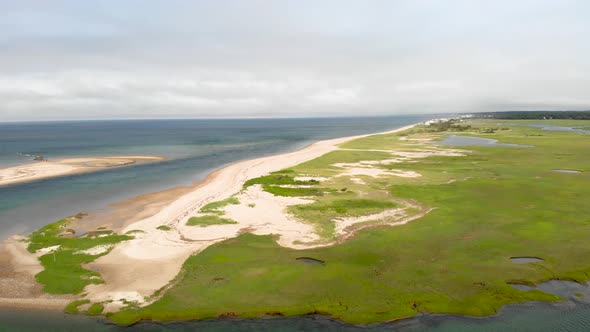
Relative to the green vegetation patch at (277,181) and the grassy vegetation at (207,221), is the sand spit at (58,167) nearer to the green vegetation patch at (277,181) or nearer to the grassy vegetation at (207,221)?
the green vegetation patch at (277,181)

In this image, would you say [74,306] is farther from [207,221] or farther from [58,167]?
[58,167]

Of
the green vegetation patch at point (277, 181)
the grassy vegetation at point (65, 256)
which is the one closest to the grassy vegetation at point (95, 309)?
the grassy vegetation at point (65, 256)

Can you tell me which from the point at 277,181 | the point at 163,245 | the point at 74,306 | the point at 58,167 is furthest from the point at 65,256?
the point at 58,167

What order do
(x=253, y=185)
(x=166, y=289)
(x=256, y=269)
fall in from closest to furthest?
(x=166, y=289)
(x=256, y=269)
(x=253, y=185)

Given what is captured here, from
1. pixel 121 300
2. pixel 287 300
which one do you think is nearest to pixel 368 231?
pixel 287 300

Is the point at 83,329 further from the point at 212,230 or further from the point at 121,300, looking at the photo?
the point at 212,230

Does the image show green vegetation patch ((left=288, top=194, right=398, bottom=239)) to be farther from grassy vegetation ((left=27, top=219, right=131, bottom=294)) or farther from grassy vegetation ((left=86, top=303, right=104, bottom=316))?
grassy vegetation ((left=86, top=303, right=104, bottom=316))
